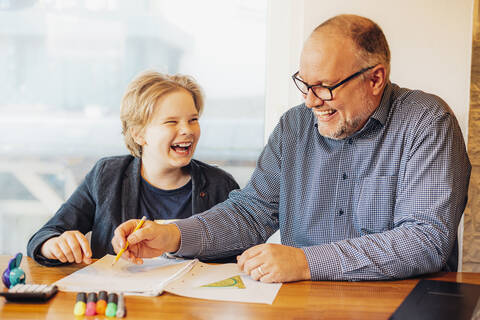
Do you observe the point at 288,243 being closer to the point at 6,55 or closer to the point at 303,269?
the point at 303,269

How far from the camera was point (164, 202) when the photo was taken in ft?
6.57

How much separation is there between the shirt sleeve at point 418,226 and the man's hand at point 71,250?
0.56 m

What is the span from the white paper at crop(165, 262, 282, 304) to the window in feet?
3.92

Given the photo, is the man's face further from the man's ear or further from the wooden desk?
the wooden desk

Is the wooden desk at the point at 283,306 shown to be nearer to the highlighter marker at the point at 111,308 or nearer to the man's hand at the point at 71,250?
the highlighter marker at the point at 111,308

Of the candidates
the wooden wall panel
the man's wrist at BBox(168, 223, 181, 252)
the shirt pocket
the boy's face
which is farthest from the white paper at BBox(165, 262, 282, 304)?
the wooden wall panel

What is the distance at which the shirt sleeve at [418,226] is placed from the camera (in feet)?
4.37

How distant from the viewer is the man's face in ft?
5.10

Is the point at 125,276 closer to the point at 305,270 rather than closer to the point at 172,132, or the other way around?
the point at 305,270

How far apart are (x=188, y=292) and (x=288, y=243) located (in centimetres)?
57

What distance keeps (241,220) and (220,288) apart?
0.41m

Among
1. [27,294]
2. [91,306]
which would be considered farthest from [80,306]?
[27,294]

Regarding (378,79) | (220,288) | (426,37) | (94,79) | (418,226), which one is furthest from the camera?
(94,79)

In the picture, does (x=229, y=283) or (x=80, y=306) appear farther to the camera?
(x=229, y=283)
